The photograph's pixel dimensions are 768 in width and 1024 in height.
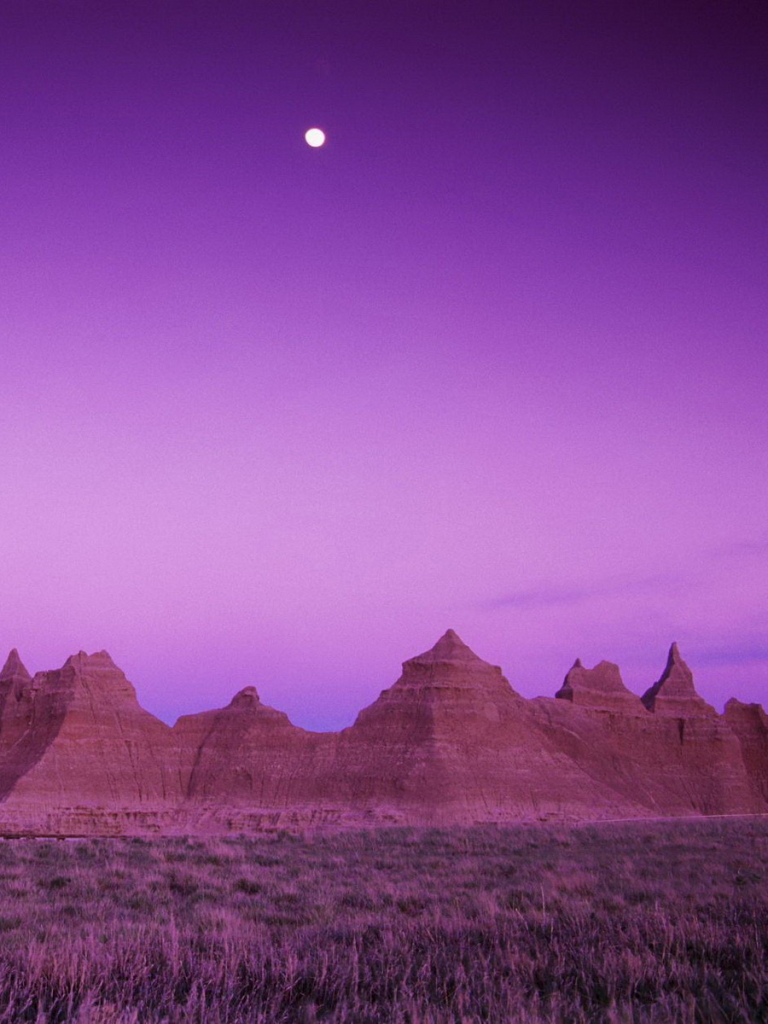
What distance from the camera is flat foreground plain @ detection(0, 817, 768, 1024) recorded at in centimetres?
620

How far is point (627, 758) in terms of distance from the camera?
8269cm

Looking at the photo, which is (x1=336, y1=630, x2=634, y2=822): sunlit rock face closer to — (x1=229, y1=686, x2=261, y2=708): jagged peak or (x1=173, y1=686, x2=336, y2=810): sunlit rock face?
(x1=173, y1=686, x2=336, y2=810): sunlit rock face

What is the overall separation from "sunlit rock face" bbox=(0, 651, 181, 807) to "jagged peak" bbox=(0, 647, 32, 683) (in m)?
0.29

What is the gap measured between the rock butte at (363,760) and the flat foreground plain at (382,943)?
4437 centimetres

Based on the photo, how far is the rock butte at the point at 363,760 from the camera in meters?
63.0

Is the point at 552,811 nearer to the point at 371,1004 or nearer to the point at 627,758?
the point at 627,758

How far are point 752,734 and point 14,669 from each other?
8262cm

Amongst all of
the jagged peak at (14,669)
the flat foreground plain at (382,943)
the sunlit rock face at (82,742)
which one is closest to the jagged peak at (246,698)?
the sunlit rock face at (82,742)

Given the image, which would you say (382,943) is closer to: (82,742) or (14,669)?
(82,742)

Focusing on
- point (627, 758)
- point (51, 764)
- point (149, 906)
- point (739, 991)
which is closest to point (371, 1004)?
point (739, 991)

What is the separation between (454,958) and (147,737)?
7535 centimetres

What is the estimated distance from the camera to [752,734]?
96.2 m

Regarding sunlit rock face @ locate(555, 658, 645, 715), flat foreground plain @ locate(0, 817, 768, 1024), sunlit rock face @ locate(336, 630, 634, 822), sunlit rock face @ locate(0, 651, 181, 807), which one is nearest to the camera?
flat foreground plain @ locate(0, 817, 768, 1024)

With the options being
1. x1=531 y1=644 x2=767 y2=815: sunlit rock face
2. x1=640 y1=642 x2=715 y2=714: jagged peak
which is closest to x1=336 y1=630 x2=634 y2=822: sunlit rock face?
x1=531 y1=644 x2=767 y2=815: sunlit rock face
